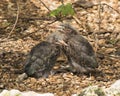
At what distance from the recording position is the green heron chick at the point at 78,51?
5.14m

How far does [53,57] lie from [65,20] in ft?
5.61

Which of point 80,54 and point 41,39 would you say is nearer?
point 80,54

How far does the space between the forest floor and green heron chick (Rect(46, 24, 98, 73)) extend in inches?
5.1

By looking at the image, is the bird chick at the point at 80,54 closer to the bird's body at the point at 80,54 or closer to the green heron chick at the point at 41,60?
the bird's body at the point at 80,54

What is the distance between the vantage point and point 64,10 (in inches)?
212

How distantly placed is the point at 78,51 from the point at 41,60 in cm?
42

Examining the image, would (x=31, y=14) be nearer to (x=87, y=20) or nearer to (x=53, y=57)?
(x=87, y=20)

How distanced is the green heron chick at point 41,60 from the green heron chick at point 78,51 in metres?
0.13

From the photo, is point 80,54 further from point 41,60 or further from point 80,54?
point 41,60

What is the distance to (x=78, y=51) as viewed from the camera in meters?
5.14

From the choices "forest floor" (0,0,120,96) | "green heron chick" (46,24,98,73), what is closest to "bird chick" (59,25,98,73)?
"green heron chick" (46,24,98,73)

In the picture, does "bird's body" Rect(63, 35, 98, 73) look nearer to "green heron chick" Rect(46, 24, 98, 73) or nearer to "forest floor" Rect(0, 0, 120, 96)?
"green heron chick" Rect(46, 24, 98, 73)

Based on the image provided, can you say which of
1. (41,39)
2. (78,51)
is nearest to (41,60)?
(78,51)

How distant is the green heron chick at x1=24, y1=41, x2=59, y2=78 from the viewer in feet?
16.5
